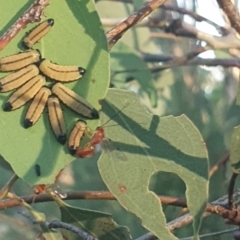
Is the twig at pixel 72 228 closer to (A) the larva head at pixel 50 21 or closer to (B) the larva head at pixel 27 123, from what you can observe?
(B) the larva head at pixel 27 123

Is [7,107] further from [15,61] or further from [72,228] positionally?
[72,228]

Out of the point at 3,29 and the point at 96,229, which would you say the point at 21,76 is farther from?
the point at 96,229

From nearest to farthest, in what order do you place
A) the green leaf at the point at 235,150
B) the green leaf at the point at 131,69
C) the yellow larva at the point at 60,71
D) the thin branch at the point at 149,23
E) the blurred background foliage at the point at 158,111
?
the yellow larva at the point at 60,71 < the green leaf at the point at 235,150 < the blurred background foliage at the point at 158,111 < the green leaf at the point at 131,69 < the thin branch at the point at 149,23

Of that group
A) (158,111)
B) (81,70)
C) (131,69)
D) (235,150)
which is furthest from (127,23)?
(158,111)

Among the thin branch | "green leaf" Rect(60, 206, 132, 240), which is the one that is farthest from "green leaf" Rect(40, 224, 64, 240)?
the thin branch

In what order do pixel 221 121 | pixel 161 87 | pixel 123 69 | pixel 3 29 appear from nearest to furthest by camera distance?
pixel 3 29
pixel 123 69
pixel 221 121
pixel 161 87

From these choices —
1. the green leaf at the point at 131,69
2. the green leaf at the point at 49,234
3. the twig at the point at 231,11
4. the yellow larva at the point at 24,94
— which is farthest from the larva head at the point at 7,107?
the green leaf at the point at 131,69

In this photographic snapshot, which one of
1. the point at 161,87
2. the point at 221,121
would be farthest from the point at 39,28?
the point at 161,87
